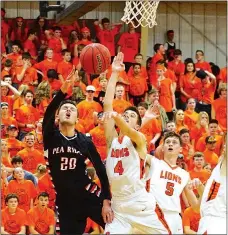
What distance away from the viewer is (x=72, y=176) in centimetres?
674

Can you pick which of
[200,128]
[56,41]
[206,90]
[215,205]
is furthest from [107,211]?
[56,41]

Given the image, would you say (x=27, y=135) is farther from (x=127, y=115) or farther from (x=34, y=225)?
(x=127, y=115)

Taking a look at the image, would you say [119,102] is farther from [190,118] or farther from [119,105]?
[190,118]

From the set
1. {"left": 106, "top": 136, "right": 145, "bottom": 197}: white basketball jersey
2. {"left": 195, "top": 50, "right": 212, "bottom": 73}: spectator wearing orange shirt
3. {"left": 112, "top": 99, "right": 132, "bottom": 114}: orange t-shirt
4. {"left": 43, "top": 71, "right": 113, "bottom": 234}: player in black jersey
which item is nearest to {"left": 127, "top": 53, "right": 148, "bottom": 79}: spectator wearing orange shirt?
{"left": 195, "top": 50, "right": 212, "bottom": 73}: spectator wearing orange shirt

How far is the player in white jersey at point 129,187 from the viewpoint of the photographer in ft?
22.1

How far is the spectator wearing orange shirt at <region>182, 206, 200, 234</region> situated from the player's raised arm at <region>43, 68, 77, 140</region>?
96.8 inches

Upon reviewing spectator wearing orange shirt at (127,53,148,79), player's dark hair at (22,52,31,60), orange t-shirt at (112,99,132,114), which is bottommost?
orange t-shirt at (112,99,132,114)

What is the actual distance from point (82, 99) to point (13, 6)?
13.4 ft

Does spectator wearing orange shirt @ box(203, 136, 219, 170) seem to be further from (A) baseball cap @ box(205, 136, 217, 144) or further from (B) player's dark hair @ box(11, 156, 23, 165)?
(B) player's dark hair @ box(11, 156, 23, 165)

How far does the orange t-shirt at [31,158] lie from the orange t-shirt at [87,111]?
3.44ft

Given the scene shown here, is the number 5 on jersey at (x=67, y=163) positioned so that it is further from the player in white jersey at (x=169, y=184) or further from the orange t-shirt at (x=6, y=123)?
the orange t-shirt at (x=6, y=123)

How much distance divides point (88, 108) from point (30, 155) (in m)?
Answer: 1.37

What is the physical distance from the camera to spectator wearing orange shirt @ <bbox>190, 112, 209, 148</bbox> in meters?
11.2

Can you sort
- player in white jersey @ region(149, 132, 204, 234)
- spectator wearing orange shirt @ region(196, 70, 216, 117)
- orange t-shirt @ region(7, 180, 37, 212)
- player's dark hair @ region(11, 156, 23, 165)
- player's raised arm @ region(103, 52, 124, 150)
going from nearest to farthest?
player's raised arm @ region(103, 52, 124, 150), player in white jersey @ region(149, 132, 204, 234), orange t-shirt @ region(7, 180, 37, 212), player's dark hair @ region(11, 156, 23, 165), spectator wearing orange shirt @ region(196, 70, 216, 117)
